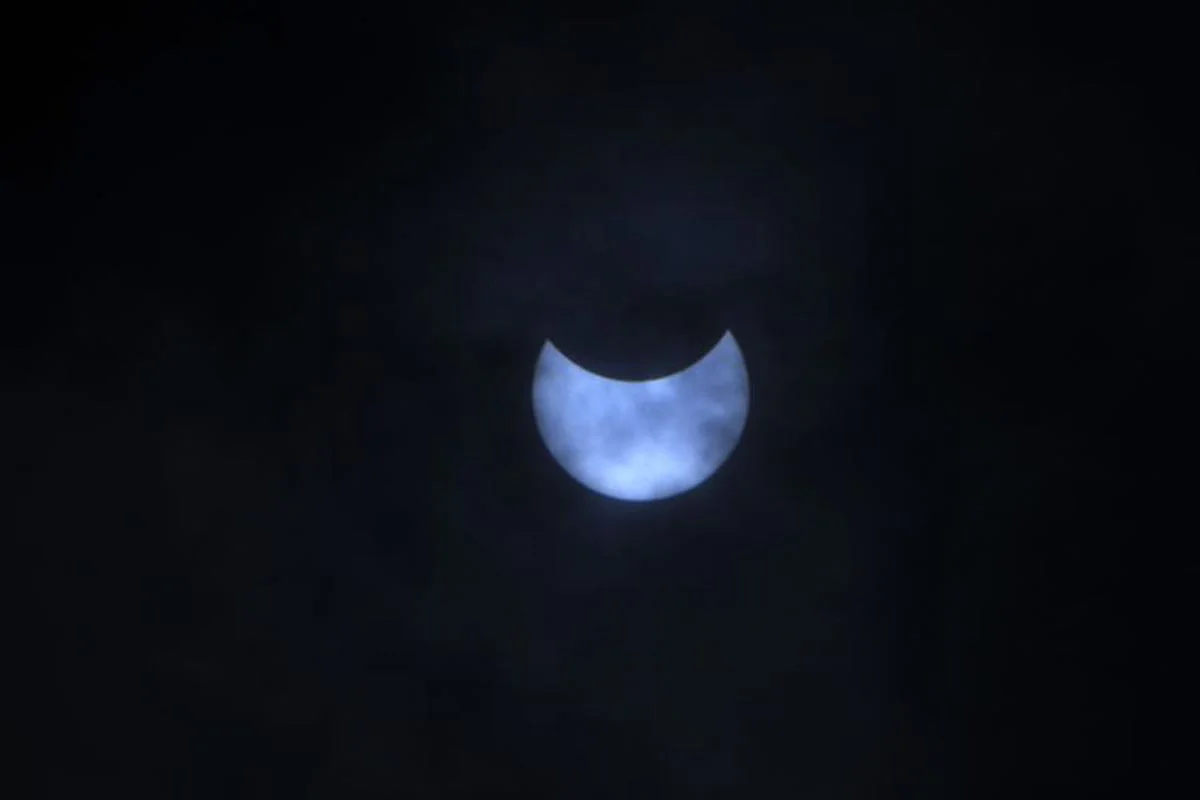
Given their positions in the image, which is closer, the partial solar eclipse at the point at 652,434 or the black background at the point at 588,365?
the black background at the point at 588,365

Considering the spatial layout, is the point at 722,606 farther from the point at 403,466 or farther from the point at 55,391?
the point at 55,391

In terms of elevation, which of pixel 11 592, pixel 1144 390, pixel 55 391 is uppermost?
pixel 1144 390

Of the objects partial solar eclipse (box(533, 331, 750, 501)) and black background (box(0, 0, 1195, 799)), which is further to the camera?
partial solar eclipse (box(533, 331, 750, 501))

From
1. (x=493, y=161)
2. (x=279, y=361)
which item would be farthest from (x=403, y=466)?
(x=493, y=161)
